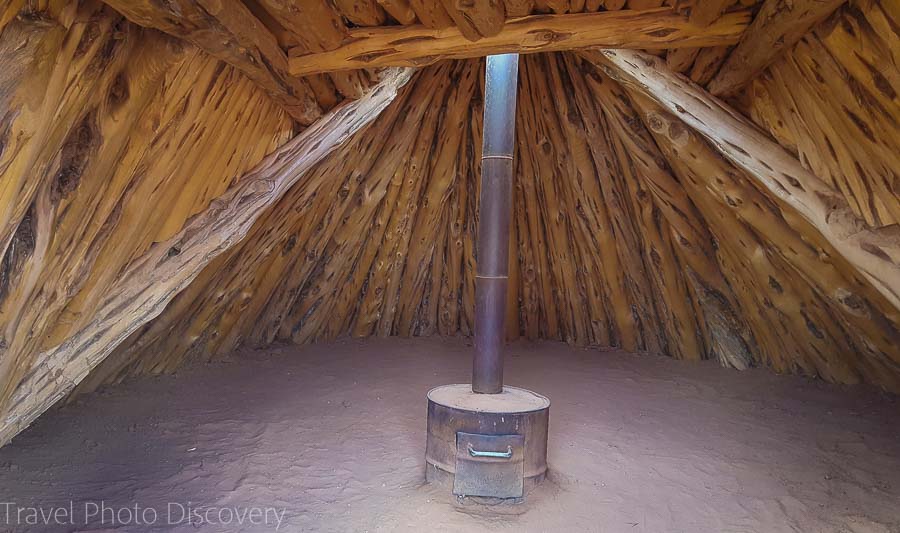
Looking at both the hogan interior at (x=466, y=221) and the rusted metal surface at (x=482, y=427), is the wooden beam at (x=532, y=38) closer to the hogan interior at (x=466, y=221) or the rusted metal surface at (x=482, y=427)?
the hogan interior at (x=466, y=221)

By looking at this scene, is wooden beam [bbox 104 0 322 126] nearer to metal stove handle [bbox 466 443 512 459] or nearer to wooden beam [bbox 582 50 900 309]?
wooden beam [bbox 582 50 900 309]

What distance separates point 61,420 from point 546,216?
3.60m

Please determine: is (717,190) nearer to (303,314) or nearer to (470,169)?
(470,169)

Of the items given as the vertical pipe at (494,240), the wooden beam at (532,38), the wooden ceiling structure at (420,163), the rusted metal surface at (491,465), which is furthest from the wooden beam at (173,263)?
the rusted metal surface at (491,465)

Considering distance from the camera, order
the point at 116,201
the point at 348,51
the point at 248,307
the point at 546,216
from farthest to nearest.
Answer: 1. the point at 546,216
2. the point at 248,307
3. the point at 348,51
4. the point at 116,201

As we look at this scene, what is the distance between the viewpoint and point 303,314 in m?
5.00

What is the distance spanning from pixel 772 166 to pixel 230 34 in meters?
2.16

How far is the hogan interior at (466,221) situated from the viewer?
6.31 feet

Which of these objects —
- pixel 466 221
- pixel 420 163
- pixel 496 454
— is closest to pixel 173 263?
pixel 496 454

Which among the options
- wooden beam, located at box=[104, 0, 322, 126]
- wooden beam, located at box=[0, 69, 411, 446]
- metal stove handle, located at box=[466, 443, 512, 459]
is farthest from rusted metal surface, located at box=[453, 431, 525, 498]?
wooden beam, located at box=[104, 0, 322, 126]

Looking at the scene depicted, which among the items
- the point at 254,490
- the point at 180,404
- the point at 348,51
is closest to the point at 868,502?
the point at 254,490

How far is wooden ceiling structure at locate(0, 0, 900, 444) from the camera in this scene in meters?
1.86

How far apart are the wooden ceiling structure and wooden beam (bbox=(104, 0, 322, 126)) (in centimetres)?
1

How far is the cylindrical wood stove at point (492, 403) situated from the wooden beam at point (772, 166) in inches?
25.9
